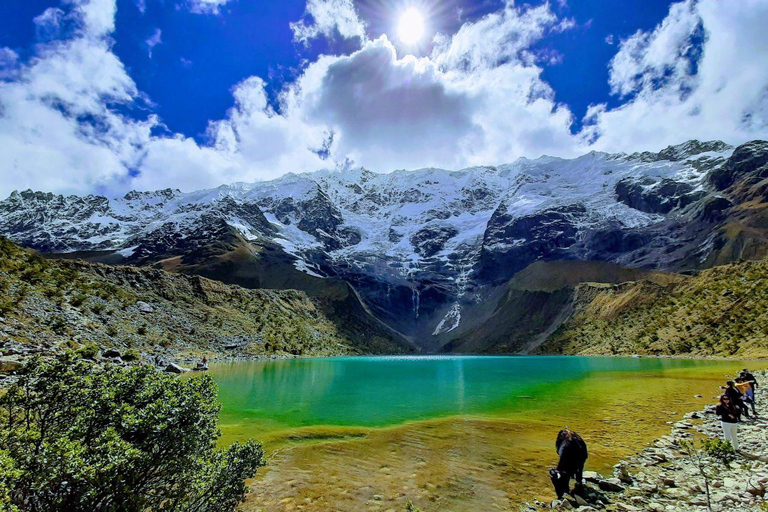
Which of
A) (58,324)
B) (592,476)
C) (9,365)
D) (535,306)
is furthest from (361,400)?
(535,306)

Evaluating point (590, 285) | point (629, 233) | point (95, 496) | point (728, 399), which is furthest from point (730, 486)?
point (629, 233)

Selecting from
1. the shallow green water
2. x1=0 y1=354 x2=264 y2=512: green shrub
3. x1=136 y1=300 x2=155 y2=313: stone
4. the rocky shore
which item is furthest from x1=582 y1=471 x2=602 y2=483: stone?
x1=136 y1=300 x2=155 y2=313: stone

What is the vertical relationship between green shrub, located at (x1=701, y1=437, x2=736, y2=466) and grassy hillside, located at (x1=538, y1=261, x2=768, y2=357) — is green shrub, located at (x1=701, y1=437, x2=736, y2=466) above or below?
below

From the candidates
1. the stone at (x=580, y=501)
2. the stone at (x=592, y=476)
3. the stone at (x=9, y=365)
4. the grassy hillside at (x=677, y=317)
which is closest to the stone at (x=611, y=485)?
the stone at (x=592, y=476)

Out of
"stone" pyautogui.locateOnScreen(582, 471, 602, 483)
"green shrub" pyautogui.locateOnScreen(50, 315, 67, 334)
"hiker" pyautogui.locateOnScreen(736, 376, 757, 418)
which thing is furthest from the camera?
"green shrub" pyautogui.locateOnScreen(50, 315, 67, 334)

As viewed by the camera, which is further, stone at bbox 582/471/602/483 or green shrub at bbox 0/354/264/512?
stone at bbox 582/471/602/483

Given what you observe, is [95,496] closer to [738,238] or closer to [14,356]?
[14,356]

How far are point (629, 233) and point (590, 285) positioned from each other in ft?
268

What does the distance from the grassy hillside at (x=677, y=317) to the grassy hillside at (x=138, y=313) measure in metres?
71.3

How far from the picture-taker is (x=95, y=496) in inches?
200

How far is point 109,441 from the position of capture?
17.6 ft

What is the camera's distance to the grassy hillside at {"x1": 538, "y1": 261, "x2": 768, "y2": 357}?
54.8m

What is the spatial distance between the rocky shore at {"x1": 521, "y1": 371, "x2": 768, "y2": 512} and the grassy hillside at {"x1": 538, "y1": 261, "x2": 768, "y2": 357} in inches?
1923

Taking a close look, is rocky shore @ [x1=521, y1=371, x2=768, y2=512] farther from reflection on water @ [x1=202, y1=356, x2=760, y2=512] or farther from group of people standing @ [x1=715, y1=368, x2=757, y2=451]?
reflection on water @ [x1=202, y1=356, x2=760, y2=512]
